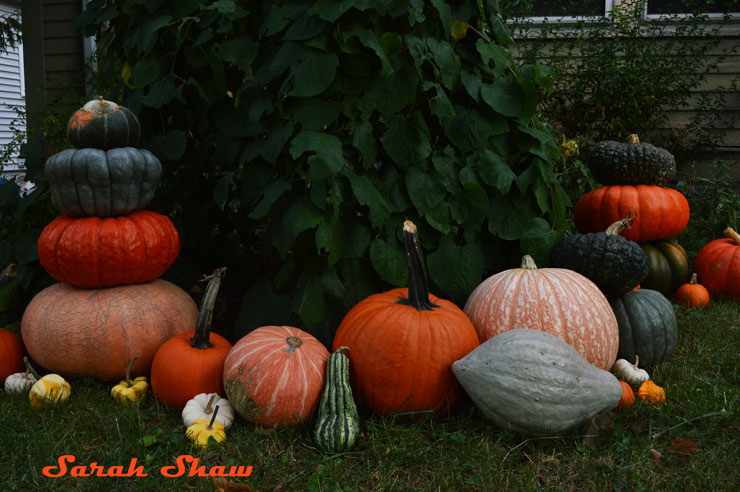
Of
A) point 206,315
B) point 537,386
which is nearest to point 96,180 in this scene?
point 206,315

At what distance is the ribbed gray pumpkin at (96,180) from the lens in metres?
2.53

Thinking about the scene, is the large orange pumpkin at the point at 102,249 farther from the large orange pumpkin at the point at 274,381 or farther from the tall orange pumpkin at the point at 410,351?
the tall orange pumpkin at the point at 410,351

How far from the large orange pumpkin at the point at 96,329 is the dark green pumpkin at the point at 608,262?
185 cm

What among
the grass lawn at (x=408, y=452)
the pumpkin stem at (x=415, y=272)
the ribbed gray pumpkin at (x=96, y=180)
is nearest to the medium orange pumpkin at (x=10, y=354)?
the grass lawn at (x=408, y=452)

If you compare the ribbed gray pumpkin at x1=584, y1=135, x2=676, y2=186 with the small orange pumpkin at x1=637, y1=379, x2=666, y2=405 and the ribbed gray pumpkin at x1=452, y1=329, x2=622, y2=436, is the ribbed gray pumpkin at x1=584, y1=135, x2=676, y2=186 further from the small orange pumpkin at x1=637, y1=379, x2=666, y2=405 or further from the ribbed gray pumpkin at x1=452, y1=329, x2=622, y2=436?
the ribbed gray pumpkin at x1=452, y1=329, x2=622, y2=436

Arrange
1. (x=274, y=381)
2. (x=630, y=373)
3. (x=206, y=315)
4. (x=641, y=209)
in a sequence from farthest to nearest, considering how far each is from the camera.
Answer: (x=641, y=209)
(x=630, y=373)
(x=206, y=315)
(x=274, y=381)

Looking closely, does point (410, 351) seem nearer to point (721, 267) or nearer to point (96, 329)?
point (96, 329)

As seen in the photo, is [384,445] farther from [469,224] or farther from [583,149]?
[583,149]

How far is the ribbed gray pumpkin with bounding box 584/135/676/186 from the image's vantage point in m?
3.67

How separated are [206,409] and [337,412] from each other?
0.48m

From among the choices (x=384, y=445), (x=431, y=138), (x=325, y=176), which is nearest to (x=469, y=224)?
(x=431, y=138)

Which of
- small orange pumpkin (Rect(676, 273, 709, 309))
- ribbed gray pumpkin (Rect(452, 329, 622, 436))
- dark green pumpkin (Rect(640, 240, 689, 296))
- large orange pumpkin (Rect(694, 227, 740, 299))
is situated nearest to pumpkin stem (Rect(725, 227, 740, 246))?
A: large orange pumpkin (Rect(694, 227, 740, 299))

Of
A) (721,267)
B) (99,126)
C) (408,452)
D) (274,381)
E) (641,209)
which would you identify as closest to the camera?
(408,452)

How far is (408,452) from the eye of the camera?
1.94 m
